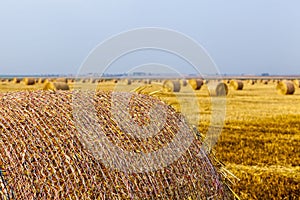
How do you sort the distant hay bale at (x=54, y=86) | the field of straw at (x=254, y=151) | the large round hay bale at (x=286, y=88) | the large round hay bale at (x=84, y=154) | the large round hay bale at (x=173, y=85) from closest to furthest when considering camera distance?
1. the large round hay bale at (x=84, y=154)
2. the field of straw at (x=254, y=151)
3. the distant hay bale at (x=54, y=86)
4. the large round hay bale at (x=173, y=85)
5. the large round hay bale at (x=286, y=88)

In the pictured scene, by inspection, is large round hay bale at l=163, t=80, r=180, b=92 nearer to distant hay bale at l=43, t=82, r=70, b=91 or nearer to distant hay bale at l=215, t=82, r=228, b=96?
distant hay bale at l=215, t=82, r=228, b=96

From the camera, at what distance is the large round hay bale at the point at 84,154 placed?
393cm

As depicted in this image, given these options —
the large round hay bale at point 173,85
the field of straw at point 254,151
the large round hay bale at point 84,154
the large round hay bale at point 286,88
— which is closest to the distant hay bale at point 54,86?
the large round hay bale at point 173,85

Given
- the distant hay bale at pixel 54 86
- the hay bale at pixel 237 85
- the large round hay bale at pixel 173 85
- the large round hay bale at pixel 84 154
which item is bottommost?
the hay bale at pixel 237 85

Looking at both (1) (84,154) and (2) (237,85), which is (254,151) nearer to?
(1) (84,154)

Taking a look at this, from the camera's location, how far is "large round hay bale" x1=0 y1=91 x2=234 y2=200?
155 inches

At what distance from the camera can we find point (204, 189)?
484 cm

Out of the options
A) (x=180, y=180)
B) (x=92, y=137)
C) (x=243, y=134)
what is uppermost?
(x=92, y=137)

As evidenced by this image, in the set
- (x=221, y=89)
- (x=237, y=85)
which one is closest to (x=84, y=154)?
(x=221, y=89)

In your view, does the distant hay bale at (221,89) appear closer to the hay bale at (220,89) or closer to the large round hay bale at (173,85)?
the hay bale at (220,89)

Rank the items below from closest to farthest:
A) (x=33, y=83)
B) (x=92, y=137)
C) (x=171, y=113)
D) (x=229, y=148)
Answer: (x=92, y=137) → (x=171, y=113) → (x=229, y=148) → (x=33, y=83)

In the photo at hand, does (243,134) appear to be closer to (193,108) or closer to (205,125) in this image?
(205,125)

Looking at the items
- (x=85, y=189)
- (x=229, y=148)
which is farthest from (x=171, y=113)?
(x=229, y=148)

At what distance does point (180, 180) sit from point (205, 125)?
37.7 ft
